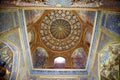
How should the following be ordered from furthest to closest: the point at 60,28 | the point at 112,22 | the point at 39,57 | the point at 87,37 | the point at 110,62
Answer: the point at 60,28 < the point at 39,57 < the point at 87,37 < the point at 110,62 < the point at 112,22

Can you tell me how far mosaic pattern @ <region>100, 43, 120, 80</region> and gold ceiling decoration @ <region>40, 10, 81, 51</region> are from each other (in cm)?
420

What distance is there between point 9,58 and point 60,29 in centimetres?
572

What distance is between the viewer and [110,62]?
9695mm

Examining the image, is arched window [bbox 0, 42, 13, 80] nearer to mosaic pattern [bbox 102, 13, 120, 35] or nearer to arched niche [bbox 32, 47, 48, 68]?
arched niche [bbox 32, 47, 48, 68]

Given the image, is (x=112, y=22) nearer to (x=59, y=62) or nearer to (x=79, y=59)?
(x=79, y=59)

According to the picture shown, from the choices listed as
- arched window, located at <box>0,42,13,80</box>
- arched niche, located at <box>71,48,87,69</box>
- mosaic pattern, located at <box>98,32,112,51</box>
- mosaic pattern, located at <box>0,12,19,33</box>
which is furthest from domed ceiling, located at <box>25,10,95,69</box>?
mosaic pattern, located at <box>0,12,19,33</box>

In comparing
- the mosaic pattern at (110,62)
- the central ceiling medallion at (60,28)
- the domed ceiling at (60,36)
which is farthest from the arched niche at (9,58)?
the central ceiling medallion at (60,28)


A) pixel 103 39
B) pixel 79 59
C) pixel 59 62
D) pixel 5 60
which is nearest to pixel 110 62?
pixel 103 39

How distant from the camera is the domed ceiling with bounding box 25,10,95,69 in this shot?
1317 cm

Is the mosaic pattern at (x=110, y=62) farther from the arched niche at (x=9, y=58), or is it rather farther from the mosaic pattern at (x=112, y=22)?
the arched niche at (x=9, y=58)

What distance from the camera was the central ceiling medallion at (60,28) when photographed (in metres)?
14.3

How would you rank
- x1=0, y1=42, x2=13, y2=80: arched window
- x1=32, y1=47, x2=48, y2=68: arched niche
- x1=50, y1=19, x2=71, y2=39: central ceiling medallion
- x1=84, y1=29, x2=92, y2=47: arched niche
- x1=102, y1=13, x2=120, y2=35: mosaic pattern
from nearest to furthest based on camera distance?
x1=102, y1=13, x2=120, y2=35: mosaic pattern
x1=0, y1=42, x2=13, y2=80: arched window
x1=84, y1=29, x2=92, y2=47: arched niche
x1=32, y1=47, x2=48, y2=68: arched niche
x1=50, y1=19, x2=71, y2=39: central ceiling medallion

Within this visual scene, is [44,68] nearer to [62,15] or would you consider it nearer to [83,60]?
[83,60]

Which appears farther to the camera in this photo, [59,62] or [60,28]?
[60,28]
